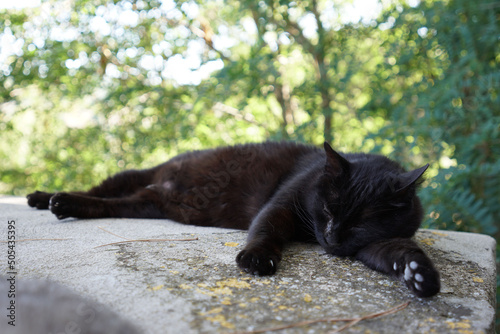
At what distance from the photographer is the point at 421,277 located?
1357mm

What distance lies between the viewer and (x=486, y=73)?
123 inches

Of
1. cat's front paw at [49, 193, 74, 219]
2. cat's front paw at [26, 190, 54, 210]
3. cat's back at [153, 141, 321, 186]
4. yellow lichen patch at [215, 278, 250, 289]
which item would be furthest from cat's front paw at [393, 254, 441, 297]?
cat's front paw at [26, 190, 54, 210]

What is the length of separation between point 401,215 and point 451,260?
333 mm

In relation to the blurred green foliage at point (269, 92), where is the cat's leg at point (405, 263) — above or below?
below

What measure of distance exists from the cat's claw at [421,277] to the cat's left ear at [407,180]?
15.3 inches

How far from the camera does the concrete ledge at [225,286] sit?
112 centimetres

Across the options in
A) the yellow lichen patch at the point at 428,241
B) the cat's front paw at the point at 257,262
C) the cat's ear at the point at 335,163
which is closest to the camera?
the cat's front paw at the point at 257,262

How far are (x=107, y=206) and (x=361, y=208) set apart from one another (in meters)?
1.70

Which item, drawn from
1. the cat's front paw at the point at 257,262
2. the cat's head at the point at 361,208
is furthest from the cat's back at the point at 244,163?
the cat's front paw at the point at 257,262

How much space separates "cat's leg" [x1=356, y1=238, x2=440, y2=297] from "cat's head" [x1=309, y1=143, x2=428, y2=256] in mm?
77

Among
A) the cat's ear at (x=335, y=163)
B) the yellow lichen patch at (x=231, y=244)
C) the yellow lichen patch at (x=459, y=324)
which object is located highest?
the cat's ear at (x=335, y=163)

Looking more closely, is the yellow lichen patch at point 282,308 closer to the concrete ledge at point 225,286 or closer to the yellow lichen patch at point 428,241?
the concrete ledge at point 225,286

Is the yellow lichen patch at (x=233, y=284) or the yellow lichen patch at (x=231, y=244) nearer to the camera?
the yellow lichen patch at (x=233, y=284)

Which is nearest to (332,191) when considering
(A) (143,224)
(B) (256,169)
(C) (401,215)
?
(C) (401,215)
